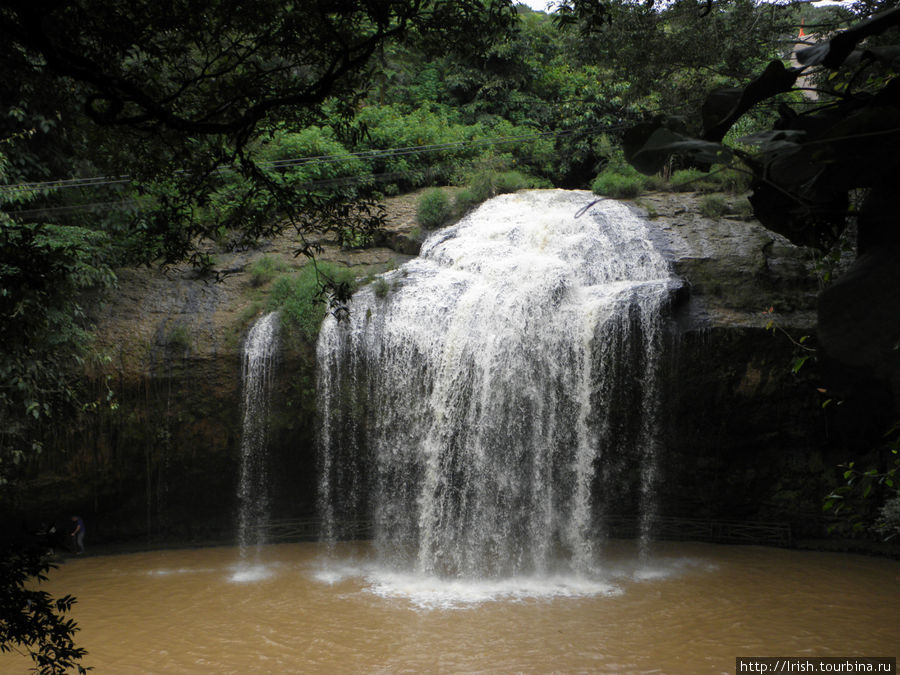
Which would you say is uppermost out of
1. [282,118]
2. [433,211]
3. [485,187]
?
[485,187]

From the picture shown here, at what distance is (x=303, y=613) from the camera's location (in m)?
9.21

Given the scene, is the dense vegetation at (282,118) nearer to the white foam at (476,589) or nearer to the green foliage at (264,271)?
the green foliage at (264,271)

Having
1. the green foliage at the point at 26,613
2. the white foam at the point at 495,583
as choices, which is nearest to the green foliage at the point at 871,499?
the white foam at the point at 495,583

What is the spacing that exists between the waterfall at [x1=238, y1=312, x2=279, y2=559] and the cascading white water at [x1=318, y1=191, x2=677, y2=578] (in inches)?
35.6

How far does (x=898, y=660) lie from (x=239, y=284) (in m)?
10.9

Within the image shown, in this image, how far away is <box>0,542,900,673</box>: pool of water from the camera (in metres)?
7.80

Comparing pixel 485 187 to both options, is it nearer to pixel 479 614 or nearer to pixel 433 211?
pixel 433 211

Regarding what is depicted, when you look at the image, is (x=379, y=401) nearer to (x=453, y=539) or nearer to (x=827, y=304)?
(x=453, y=539)

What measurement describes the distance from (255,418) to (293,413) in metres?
0.61

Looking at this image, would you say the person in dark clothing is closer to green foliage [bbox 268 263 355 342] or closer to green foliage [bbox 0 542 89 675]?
green foliage [bbox 268 263 355 342]

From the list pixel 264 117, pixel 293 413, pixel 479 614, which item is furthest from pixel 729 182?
pixel 264 117

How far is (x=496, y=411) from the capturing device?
436 inches

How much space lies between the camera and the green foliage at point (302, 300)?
39.6ft

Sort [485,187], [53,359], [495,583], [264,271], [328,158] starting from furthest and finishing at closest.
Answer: [328,158] < [485,187] < [264,271] < [53,359] < [495,583]
